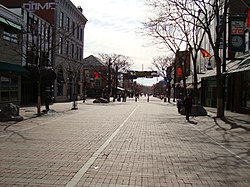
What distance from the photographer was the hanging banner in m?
23.2

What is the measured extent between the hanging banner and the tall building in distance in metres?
19.3

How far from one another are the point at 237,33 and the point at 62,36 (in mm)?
25052

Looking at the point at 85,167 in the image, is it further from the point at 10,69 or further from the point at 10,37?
the point at 10,37

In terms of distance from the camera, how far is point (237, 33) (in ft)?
77.1

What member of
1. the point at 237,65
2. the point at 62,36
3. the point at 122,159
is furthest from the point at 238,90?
the point at 62,36

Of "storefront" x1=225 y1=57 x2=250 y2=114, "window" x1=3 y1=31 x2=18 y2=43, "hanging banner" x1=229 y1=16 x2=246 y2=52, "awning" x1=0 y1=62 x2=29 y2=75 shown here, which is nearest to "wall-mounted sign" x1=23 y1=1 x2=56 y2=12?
"window" x1=3 y1=31 x2=18 y2=43

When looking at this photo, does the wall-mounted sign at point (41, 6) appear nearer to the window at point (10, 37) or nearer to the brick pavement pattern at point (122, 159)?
the window at point (10, 37)

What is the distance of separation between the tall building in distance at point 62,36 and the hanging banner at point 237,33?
19283 mm

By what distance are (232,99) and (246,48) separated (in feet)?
15.6

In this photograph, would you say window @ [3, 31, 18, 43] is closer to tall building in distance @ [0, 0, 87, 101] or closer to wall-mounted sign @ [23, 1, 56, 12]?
tall building in distance @ [0, 0, 87, 101]

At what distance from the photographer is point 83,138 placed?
1157 centimetres

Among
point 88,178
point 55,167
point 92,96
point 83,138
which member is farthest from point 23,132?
point 92,96

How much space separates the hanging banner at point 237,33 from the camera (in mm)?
23188

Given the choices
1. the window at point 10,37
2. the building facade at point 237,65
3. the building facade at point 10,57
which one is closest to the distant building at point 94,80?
the building facade at point 10,57
